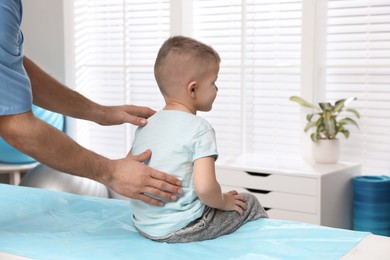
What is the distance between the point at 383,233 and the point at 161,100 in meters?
1.54

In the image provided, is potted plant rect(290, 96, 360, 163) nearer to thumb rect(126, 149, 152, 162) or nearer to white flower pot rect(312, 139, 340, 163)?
white flower pot rect(312, 139, 340, 163)

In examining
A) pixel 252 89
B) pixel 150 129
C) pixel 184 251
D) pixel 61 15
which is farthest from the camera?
pixel 61 15

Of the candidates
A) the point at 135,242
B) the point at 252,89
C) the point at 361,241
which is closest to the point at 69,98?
Answer: the point at 135,242

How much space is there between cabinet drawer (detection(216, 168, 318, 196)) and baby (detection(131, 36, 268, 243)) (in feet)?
3.87

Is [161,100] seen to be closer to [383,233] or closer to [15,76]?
[383,233]

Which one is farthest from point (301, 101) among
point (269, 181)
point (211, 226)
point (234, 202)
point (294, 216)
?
point (211, 226)

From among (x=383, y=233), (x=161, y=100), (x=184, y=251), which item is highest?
(x=161, y=100)

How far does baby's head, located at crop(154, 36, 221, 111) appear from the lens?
159cm

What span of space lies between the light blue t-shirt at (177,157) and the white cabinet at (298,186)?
127 cm

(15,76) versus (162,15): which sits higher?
(162,15)

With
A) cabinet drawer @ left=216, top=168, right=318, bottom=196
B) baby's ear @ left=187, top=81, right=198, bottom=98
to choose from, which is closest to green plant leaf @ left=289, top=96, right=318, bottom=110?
cabinet drawer @ left=216, top=168, right=318, bottom=196

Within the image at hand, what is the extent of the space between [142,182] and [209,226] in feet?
0.71

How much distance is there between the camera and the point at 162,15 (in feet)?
12.0

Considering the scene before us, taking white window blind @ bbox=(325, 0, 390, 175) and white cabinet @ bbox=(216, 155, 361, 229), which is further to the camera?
white window blind @ bbox=(325, 0, 390, 175)
